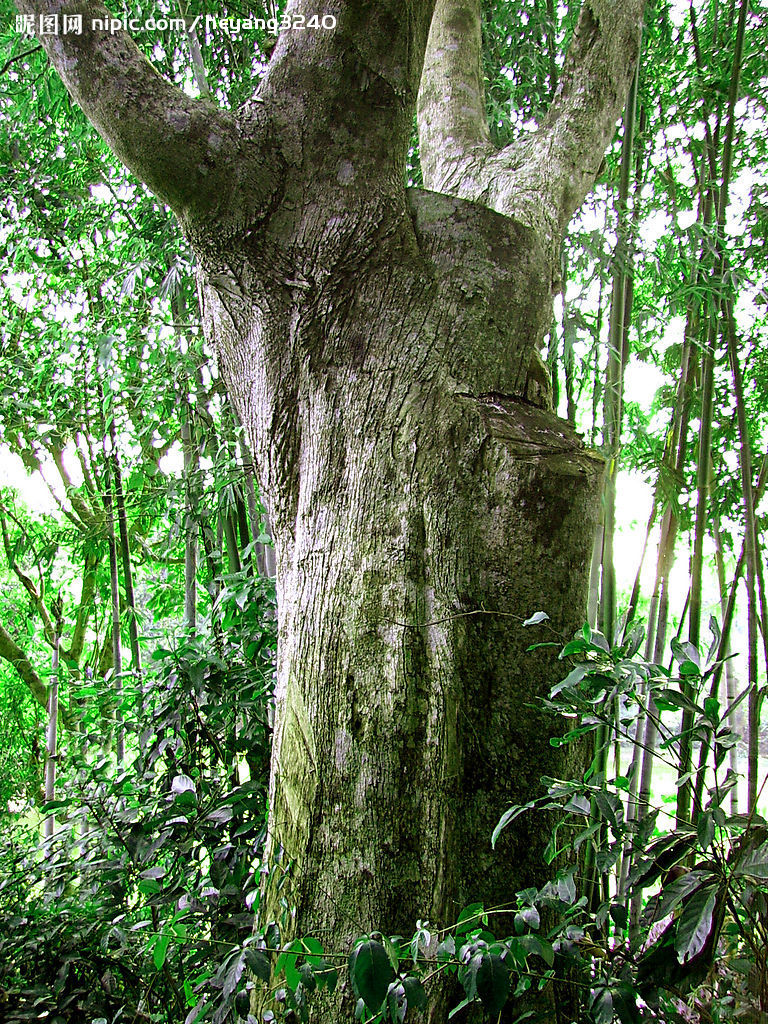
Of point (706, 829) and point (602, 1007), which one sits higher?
point (706, 829)

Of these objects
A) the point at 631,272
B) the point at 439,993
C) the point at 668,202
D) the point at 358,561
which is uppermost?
the point at 668,202

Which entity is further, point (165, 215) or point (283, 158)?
point (165, 215)

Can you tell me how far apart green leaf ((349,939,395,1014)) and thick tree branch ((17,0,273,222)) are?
1.08 metres

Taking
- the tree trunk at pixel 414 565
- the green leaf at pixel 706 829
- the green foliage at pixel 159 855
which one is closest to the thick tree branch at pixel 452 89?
the tree trunk at pixel 414 565

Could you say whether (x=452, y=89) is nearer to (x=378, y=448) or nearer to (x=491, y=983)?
(x=378, y=448)

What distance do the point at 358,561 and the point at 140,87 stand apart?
86cm

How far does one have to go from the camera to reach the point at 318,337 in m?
1.17

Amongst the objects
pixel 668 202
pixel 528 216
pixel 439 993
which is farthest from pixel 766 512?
pixel 439 993

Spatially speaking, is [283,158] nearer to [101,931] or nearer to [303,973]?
[303,973]

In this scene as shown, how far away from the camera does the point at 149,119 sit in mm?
1167

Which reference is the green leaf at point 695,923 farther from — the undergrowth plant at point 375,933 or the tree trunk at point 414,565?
the tree trunk at point 414,565

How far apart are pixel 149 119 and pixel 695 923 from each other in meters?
1.32

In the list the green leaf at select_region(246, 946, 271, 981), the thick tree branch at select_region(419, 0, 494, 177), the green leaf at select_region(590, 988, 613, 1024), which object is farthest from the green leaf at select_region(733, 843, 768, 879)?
the thick tree branch at select_region(419, 0, 494, 177)

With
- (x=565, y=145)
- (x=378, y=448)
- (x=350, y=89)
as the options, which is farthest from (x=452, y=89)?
(x=378, y=448)
